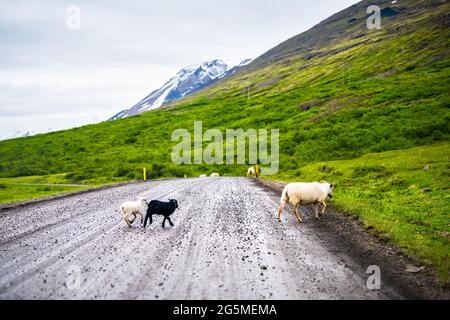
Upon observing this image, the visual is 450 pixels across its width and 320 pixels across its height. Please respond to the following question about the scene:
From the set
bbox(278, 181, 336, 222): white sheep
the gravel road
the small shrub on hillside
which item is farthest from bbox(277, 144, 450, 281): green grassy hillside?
the gravel road

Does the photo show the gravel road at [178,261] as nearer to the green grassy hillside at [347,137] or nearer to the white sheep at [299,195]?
the white sheep at [299,195]

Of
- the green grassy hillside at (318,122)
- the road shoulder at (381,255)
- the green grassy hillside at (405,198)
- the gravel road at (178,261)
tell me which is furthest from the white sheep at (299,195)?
the green grassy hillside at (318,122)

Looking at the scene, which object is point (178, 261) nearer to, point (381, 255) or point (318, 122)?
point (381, 255)

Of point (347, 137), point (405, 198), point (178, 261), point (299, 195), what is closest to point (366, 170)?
point (405, 198)

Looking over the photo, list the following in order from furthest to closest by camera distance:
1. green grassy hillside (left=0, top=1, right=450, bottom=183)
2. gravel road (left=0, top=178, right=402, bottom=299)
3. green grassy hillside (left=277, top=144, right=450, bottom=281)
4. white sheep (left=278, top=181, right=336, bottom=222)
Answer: green grassy hillside (left=0, top=1, right=450, bottom=183) → white sheep (left=278, top=181, right=336, bottom=222) → green grassy hillside (left=277, top=144, right=450, bottom=281) → gravel road (left=0, top=178, right=402, bottom=299)

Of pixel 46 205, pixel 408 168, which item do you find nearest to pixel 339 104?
pixel 408 168

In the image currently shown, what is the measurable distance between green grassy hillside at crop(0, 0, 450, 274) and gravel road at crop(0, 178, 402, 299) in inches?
122

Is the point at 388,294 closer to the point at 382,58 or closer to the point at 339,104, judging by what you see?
the point at 339,104

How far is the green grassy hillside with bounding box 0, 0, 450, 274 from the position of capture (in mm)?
19700

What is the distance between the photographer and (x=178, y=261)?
30.9 feet

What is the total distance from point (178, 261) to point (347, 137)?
49.1 metres

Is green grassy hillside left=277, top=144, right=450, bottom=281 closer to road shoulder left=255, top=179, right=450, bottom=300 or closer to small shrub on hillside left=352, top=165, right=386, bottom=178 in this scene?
small shrub on hillside left=352, top=165, right=386, bottom=178

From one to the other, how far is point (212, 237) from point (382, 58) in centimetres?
13103

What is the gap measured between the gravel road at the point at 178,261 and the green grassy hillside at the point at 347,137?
3.09 meters
